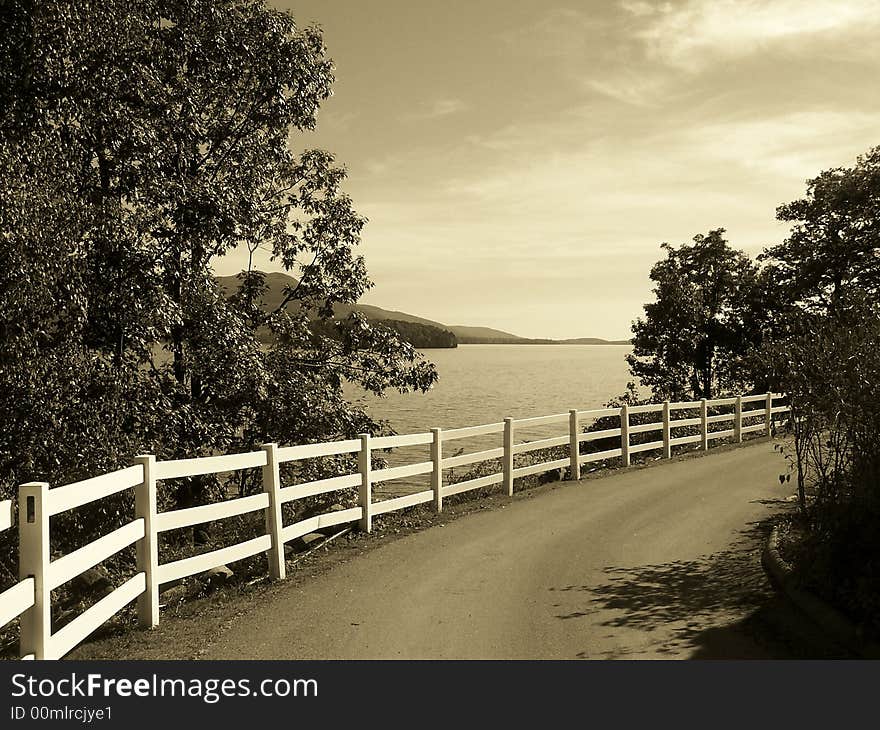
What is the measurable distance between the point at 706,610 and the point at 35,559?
5.31m

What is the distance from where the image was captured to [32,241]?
10375mm

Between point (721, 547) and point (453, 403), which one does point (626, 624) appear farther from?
point (453, 403)

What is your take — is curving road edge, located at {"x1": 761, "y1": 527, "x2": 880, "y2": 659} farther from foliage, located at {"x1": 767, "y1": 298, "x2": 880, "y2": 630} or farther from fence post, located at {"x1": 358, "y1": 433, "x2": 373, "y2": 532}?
fence post, located at {"x1": 358, "y1": 433, "x2": 373, "y2": 532}

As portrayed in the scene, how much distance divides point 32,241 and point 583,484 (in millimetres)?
10195

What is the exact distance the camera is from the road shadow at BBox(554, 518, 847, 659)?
6.04 m

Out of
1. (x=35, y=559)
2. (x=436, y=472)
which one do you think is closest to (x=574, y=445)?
(x=436, y=472)

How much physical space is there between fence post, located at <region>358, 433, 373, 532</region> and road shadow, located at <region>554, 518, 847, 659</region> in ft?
11.6

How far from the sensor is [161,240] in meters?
15.2

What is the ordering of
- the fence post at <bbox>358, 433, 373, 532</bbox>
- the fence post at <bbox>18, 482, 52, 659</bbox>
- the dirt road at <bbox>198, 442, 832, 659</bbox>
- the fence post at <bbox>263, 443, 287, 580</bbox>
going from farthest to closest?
the fence post at <bbox>358, 433, 373, 532</bbox>, the fence post at <bbox>263, 443, 287, 580</bbox>, the dirt road at <bbox>198, 442, 832, 659</bbox>, the fence post at <bbox>18, 482, 52, 659</bbox>

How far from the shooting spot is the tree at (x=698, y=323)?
3912cm

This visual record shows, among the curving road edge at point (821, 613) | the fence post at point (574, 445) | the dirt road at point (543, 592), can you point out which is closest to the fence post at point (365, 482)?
the dirt road at point (543, 592)

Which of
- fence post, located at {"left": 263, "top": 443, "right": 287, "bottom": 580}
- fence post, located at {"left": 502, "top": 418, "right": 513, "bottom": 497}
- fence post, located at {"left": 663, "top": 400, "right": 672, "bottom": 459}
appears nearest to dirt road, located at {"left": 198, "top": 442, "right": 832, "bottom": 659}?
fence post, located at {"left": 263, "top": 443, "right": 287, "bottom": 580}

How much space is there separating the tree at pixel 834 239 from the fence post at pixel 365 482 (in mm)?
31659
